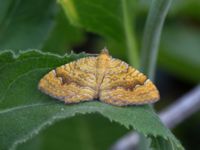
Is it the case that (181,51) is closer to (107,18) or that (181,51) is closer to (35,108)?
(107,18)

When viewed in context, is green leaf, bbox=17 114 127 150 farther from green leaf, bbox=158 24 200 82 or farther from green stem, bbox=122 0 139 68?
green stem, bbox=122 0 139 68

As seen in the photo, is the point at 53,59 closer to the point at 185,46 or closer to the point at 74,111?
the point at 74,111

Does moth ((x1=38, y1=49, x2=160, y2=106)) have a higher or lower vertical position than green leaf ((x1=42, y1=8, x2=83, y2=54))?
lower

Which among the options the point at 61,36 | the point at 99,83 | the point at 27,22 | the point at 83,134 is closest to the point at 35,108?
the point at 99,83

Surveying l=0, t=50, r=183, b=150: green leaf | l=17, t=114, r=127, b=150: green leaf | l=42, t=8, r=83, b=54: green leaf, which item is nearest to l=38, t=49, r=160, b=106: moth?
l=0, t=50, r=183, b=150: green leaf

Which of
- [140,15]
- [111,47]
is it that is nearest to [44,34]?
[111,47]

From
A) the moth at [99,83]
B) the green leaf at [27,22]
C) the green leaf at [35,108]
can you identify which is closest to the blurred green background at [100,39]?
the green leaf at [27,22]
